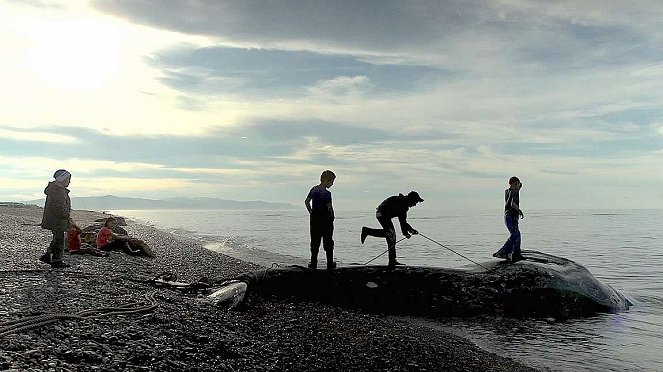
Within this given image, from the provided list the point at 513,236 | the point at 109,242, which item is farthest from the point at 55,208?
the point at 513,236

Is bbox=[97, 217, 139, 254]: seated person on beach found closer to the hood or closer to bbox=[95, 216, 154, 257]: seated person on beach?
bbox=[95, 216, 154, 257]: seated person on beach

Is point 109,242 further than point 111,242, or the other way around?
point 111,242

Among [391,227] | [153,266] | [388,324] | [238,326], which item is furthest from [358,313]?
[153,266]

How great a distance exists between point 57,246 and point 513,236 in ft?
41.0

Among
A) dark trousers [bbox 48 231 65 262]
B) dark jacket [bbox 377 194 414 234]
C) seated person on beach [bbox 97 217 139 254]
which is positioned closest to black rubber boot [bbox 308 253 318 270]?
dark jacket [bbox 377 194 414 234]

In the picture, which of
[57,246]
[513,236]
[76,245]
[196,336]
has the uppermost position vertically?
[513,236]

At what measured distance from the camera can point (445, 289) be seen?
1288cm

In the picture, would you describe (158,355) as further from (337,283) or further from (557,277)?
(557,277)

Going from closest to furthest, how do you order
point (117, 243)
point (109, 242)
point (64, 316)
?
point (64, 316) → point (109, 242) → point (117, 243)

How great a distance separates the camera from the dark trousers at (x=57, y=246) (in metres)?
12.3

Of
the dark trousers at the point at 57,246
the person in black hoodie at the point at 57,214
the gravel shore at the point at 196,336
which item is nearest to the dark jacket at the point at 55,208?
the person in black hoodie at the point at 57,214

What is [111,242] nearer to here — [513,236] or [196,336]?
[196,336]

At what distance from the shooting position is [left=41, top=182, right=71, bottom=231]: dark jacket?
1215 centimetres

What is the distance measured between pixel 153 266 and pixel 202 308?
28.1ft
